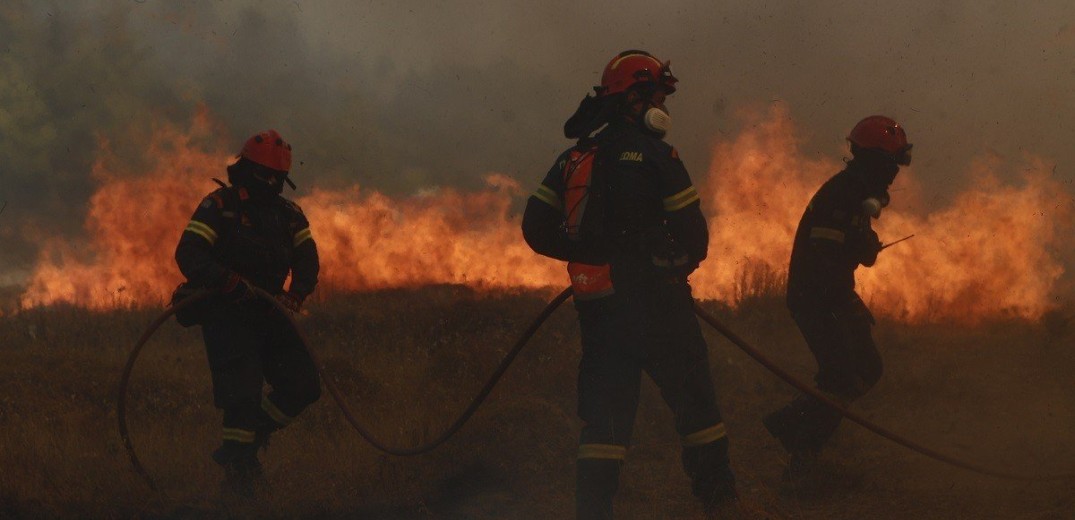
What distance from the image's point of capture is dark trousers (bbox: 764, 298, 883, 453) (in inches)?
227

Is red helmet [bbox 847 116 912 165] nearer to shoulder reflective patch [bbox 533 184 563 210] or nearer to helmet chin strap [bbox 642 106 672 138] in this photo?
helmet chin strap [bbox 642 106 672 138]

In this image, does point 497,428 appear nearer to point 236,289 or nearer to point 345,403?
point 345,403

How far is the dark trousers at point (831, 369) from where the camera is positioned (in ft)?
18.9

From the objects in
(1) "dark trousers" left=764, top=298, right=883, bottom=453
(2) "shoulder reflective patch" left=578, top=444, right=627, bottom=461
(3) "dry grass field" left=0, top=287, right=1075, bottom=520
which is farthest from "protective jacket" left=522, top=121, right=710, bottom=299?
(1) "dark trousers" left=764, top=298, right=883, bottom=453

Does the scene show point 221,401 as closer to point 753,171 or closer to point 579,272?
point 579,272

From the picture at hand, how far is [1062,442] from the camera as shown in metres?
6.70

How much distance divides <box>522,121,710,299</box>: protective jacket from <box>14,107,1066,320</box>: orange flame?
23.0ft

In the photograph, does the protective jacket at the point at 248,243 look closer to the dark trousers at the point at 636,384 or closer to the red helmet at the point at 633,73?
the dark trousers at the point at 636,384

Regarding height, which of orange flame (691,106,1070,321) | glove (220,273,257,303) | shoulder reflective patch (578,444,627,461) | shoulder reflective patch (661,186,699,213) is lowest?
shoulder reflective patch (578,444,627,461)

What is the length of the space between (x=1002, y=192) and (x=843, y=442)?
18.2ft

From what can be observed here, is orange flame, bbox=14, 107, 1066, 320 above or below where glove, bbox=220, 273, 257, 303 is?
above

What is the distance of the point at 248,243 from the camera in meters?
5.54

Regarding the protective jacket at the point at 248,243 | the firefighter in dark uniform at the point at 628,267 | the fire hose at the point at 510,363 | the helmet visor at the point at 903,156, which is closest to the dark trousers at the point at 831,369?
the fire hose at the point at 510,363

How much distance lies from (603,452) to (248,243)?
103 inches
